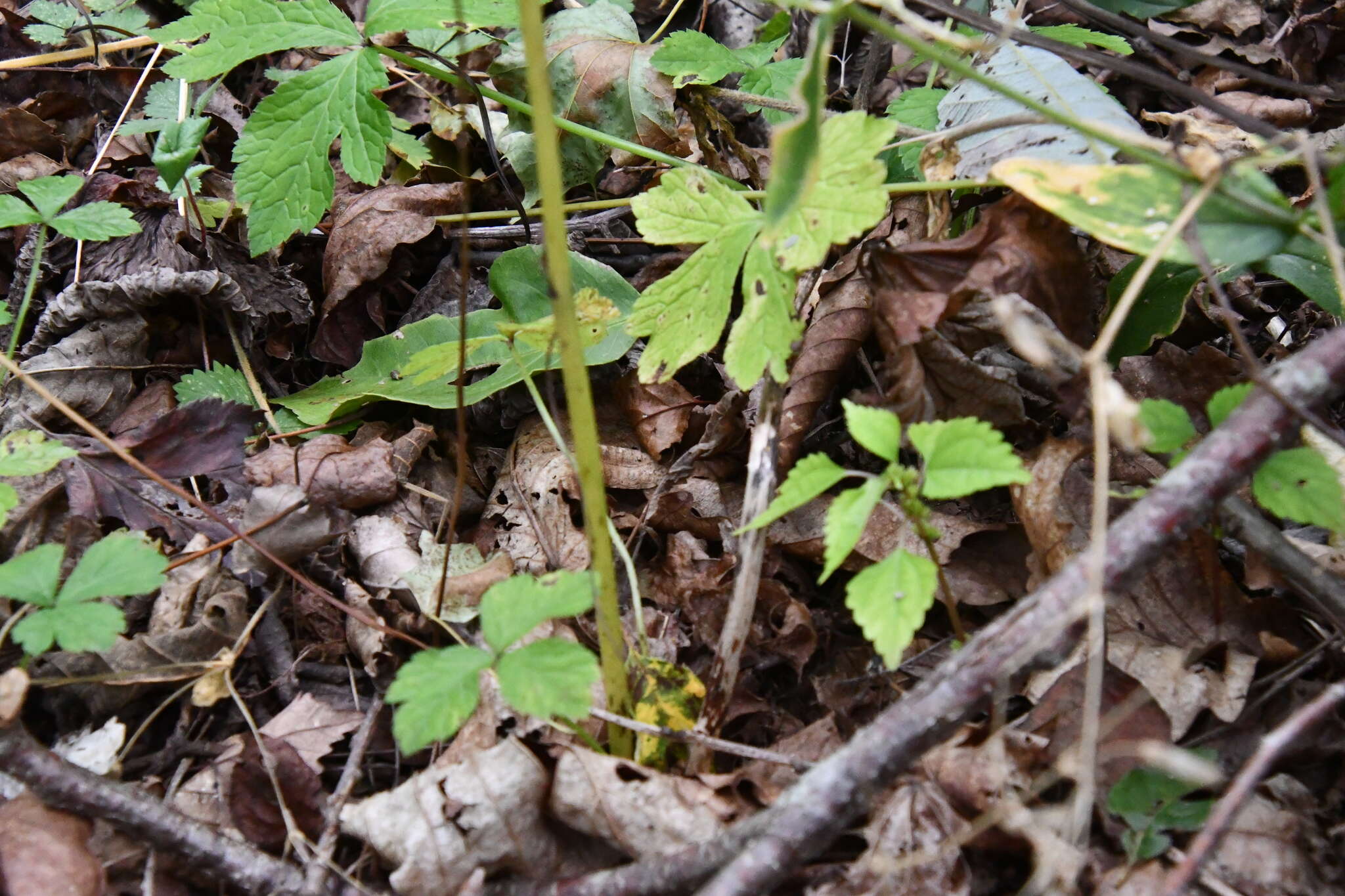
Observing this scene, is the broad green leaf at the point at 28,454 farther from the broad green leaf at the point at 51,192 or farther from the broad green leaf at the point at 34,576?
the broad green leaf at the point at 51,192

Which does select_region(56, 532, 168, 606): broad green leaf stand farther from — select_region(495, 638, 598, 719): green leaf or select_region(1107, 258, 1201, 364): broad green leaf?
select_region(1107, 258, 1201, 364): broad green leaf

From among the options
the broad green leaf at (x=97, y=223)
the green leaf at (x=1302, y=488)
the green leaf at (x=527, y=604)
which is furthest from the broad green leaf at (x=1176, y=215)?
the broad green leaf at (x=97, y=223)

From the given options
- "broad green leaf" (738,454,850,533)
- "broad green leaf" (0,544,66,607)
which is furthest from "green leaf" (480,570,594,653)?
"broad green leaf" (0,544,66,607)

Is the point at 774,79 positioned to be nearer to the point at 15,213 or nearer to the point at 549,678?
the point at 549,678

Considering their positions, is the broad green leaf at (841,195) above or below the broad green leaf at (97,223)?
above

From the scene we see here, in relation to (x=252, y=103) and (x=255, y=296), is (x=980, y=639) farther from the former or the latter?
(x=252, y=103)

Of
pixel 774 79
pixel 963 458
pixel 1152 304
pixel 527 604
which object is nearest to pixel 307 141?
pixel 774 79

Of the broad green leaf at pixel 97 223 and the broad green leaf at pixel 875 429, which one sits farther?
the broad green leaf at pixel 97 223

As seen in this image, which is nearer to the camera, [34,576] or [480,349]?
[34,576]
